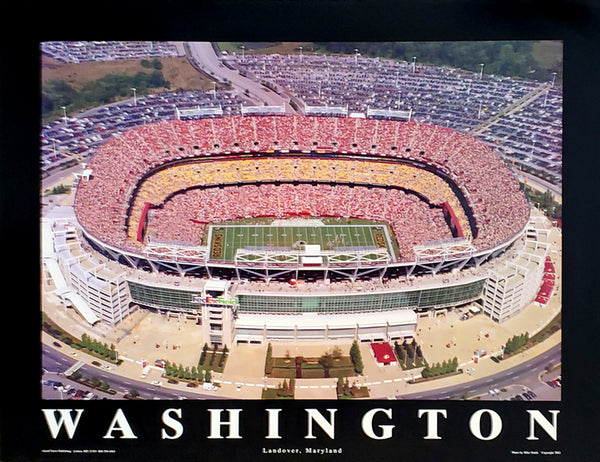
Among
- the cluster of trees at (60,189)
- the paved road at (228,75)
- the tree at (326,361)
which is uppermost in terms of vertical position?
the paved road at (228,75)

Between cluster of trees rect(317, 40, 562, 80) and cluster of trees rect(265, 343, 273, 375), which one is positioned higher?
cluster of trees rect(317, 40, 562, 80)

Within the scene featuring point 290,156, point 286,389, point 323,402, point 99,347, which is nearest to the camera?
point 323,402

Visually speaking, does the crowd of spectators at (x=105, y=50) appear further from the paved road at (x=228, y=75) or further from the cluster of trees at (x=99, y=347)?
the cluster of trees at (x=99, y=347)

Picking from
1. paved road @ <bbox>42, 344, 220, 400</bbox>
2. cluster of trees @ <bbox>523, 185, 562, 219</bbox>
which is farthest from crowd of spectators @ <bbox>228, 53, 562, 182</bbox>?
paved road @ <bbox>42, 344, 220, 400</bbox>

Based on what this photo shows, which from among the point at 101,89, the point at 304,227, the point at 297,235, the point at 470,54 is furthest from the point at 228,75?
the point at 304,227

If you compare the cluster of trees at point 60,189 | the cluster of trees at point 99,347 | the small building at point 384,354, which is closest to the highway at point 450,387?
the cluster of trees at point 99,347

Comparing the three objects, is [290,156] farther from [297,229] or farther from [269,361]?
[269,361]

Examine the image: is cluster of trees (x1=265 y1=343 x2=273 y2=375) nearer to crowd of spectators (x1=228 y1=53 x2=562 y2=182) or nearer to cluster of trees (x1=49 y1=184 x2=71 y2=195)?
cluster of trees (x1=49 y1=184 x2=71 y2=195)
